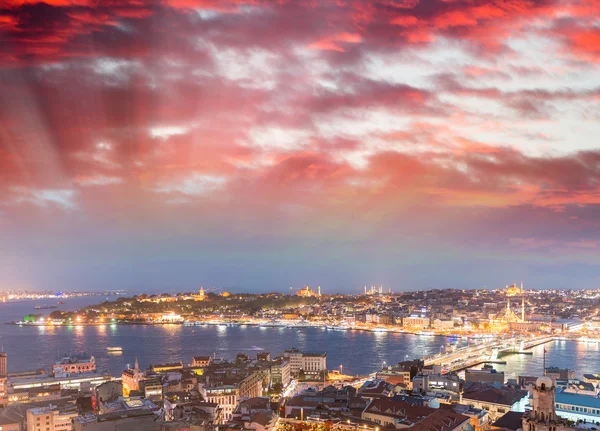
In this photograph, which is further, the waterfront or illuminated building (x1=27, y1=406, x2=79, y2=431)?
the waterfront

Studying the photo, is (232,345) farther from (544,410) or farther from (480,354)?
(544,410)

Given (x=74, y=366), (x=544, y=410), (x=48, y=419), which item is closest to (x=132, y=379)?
(x=74, y=366)

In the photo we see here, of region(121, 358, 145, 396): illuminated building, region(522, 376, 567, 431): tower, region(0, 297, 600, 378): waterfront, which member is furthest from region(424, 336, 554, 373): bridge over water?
region(522, 376, 567, 431): tower

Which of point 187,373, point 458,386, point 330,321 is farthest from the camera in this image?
point 330,321

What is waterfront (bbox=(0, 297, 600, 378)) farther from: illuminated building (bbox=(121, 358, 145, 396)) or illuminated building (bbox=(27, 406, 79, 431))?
illuminated building (bbox=(27, 406, 79, 431))

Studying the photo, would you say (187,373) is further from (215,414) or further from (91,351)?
(91,351)

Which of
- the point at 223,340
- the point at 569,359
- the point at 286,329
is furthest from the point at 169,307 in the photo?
the point at 569,359

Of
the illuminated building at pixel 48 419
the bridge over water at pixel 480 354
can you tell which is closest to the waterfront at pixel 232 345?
the bridge over water at pixel 480 354
